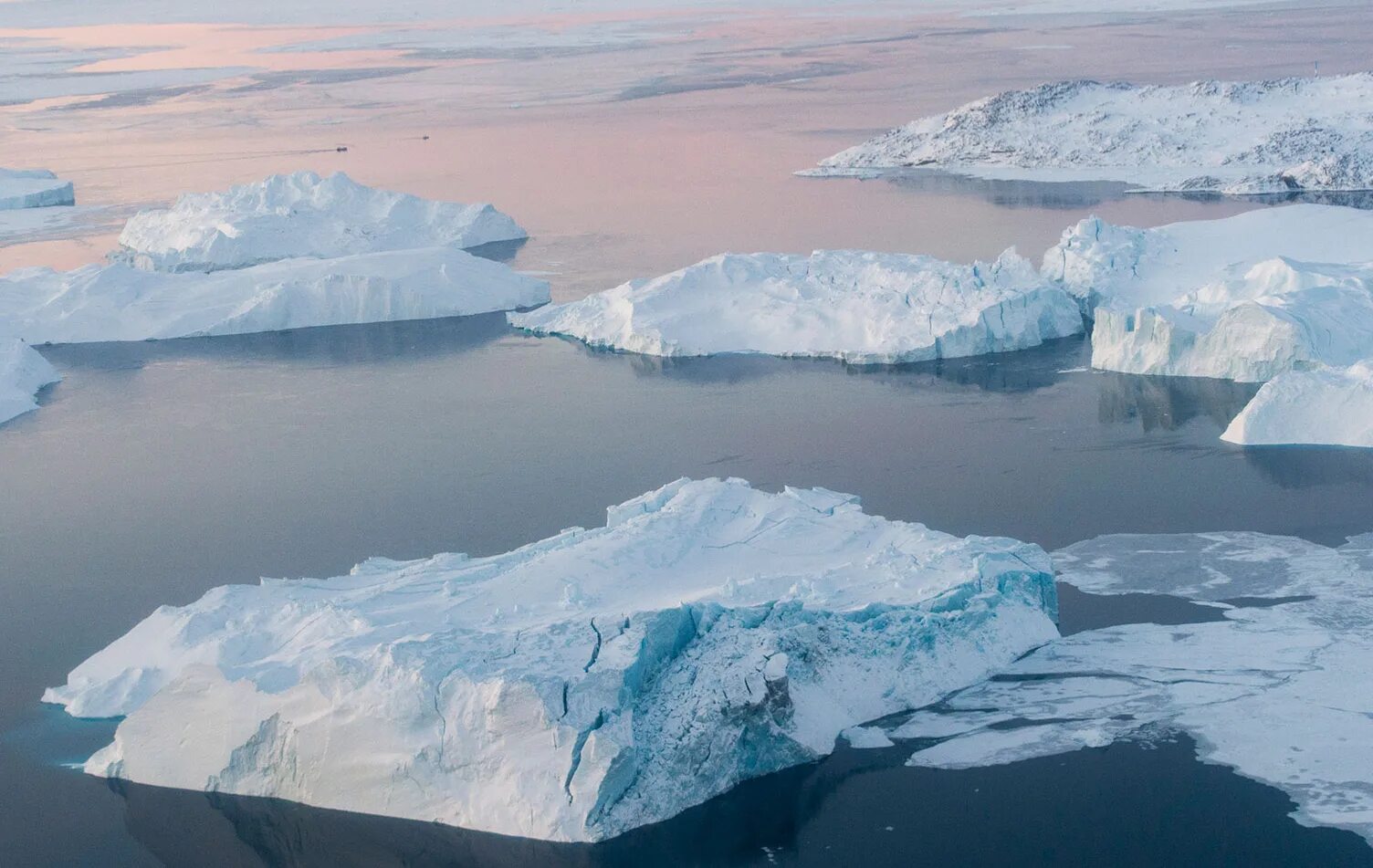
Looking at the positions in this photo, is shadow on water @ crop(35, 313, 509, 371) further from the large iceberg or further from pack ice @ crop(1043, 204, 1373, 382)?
the large iceberg

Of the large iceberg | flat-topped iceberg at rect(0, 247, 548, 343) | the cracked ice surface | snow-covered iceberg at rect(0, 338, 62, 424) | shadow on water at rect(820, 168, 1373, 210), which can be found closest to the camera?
the large iceberg

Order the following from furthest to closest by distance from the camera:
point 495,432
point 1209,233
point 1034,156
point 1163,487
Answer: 1. point 1034,156
2. point 1209,233
3. point 495,432
4. point 1163,487

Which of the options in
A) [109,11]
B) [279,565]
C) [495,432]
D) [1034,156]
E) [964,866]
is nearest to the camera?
[964,866]

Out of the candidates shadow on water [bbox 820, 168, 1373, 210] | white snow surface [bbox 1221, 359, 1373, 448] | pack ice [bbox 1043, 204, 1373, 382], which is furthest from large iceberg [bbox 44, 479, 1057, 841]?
shadow on water [bbox 820, 168, 1373, 210]

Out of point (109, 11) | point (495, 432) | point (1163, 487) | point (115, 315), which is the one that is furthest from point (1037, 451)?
point (109, 11)

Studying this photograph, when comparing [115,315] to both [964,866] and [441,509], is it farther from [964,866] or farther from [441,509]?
[964,866]

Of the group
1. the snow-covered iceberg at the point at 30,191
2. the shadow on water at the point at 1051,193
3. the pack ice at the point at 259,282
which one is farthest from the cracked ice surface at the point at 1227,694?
the snow-covered iceberg at the point at 30,191
